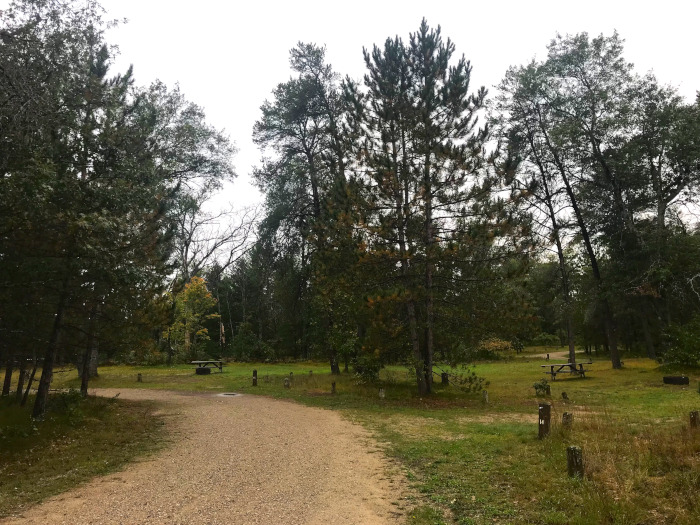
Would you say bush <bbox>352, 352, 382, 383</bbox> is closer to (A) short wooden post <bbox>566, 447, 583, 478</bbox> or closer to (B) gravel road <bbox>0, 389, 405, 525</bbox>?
(B) gravel road <bbox>0, 389, 405, 525</bbox>

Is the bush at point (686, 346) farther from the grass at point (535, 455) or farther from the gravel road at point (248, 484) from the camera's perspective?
the gravel road at point (248, 484)

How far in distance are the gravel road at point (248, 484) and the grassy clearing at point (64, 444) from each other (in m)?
0.44

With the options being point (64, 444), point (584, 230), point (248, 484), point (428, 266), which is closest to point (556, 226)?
point (584, 230)

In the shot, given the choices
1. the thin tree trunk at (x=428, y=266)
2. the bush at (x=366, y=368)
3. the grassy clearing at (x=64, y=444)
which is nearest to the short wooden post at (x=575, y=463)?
the grassy clearing at (x=64, y=444)

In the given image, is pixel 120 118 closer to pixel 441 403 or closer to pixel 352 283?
pixel 352 283

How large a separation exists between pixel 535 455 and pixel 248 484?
177 inches

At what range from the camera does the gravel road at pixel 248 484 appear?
511 centimetres

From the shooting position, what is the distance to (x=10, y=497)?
5703mm

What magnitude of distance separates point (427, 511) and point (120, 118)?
1158 centimetres

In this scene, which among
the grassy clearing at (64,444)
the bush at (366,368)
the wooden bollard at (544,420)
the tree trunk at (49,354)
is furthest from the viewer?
the bush at (366,368)

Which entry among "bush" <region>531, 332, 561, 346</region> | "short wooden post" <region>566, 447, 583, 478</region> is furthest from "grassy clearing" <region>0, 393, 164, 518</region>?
"bush" <region>531, 332, 561, 346</region>

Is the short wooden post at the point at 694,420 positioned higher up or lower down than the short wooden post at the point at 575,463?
higher up

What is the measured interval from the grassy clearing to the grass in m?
4.87

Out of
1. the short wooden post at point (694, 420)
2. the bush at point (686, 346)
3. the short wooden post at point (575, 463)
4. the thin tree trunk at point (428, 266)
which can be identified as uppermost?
the thin tree trunk at point (428, 266)
